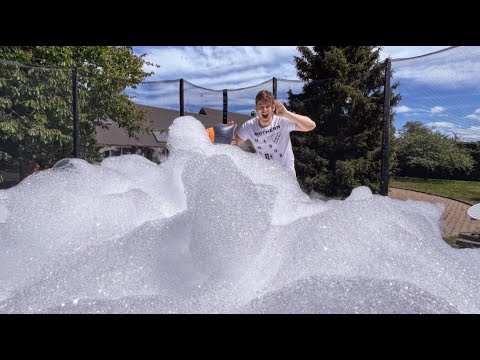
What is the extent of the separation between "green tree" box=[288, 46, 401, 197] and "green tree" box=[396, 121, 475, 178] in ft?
0.65

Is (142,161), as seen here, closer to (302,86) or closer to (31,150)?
(302,86)

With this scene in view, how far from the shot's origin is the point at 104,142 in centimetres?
610

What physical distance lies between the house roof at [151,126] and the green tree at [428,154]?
2.08 meters

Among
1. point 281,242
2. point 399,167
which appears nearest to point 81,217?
point 281,242

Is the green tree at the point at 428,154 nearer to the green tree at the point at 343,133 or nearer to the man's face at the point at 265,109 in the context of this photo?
the green tree at the point at 343,133

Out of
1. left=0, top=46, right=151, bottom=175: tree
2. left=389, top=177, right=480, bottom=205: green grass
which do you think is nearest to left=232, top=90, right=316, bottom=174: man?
left=389, top=177, right=480, bottom=205: green grass

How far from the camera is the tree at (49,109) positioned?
17.8 feet

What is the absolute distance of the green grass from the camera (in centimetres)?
396

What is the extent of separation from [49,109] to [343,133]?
4.15 meters

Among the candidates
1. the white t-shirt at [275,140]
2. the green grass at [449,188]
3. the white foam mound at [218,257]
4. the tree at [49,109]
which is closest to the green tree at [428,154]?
the green grass at [449,188]

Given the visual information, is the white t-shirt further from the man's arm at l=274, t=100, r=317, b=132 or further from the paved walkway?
the paved walkway

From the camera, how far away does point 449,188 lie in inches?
160

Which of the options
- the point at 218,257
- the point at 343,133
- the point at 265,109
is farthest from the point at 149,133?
the point at 218,257

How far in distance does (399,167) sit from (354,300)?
4.15 meters
